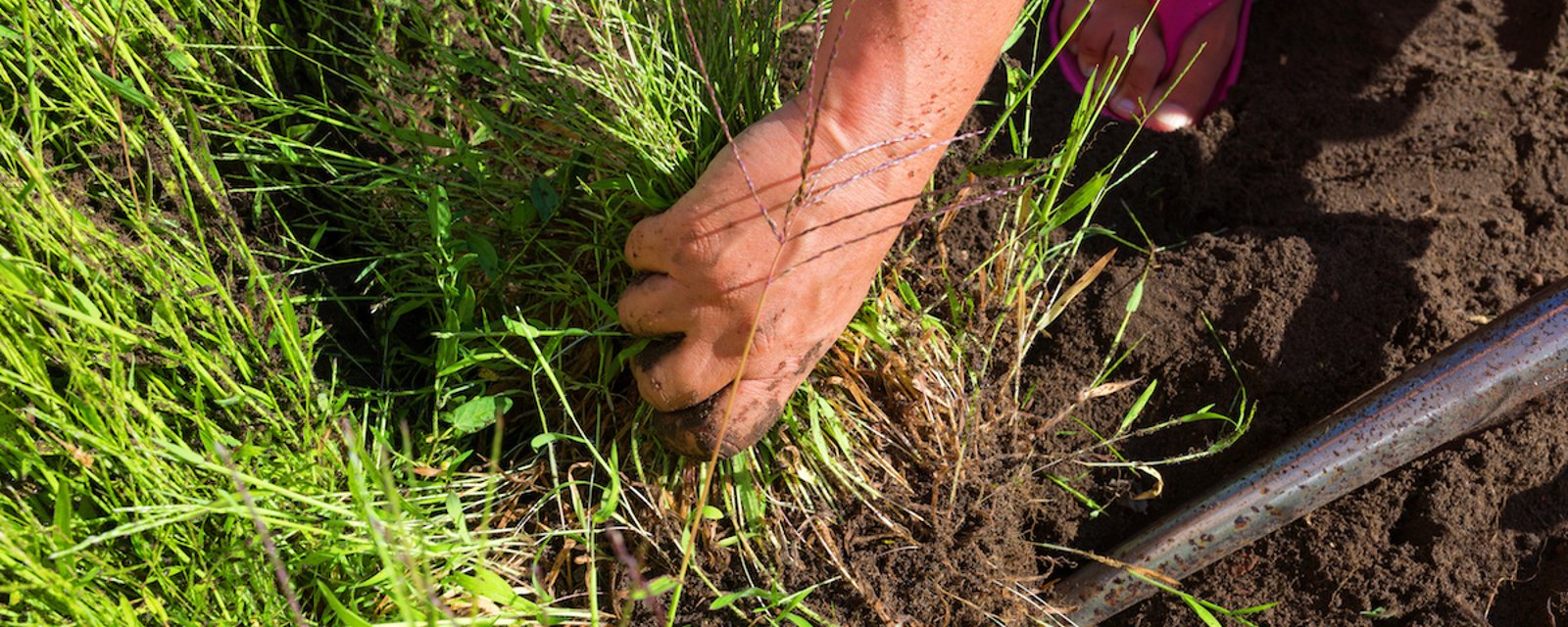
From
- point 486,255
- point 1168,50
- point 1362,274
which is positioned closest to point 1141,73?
point 1168,50

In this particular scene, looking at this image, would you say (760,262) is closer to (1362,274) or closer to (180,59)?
(180,59)

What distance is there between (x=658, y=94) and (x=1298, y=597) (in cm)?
135

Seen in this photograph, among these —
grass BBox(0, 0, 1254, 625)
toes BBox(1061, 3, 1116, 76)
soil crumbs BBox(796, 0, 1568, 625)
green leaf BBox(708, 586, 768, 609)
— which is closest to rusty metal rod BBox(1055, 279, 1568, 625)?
soil crumbs BBox(796, 0, 1568, 625)

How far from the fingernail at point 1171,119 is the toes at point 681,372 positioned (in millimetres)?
1324

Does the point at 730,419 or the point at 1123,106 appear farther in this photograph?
the point at 1123,106

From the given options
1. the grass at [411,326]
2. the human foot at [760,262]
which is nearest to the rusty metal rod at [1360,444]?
the grass at [411,326]

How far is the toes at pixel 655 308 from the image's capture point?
1466 mm

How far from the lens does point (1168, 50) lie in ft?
8.13

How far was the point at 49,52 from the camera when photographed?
4.75 feet

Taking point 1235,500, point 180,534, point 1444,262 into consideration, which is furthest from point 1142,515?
point 180,534

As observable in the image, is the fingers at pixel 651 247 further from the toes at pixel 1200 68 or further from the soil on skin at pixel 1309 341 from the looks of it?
the toes at pixel 1200 68

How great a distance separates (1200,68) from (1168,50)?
0.09 m

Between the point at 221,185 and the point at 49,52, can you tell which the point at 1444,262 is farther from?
the point at 49,52

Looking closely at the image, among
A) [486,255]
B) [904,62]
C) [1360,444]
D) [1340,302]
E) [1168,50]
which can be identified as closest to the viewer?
[904,62]
